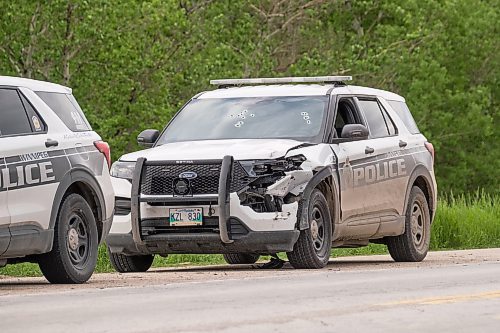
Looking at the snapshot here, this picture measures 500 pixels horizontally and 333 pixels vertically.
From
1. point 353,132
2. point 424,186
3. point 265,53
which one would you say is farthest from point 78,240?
point 265,53

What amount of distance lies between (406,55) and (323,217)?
42.5 metres

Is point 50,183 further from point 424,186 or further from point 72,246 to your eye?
point 424,186

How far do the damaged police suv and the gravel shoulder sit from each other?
0.89 ft

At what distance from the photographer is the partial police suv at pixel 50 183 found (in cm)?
1391

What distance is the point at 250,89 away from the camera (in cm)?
1839

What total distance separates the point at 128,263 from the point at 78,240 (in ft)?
7.98

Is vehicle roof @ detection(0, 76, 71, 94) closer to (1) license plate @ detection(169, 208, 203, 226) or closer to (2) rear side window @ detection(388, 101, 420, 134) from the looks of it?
(1) license plate @ detection(169, 208, 203, 226)

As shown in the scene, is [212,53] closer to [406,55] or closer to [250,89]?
[406,55]

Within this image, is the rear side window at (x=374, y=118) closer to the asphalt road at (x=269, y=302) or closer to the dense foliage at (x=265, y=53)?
the asphalt road at (x=269, y=302)

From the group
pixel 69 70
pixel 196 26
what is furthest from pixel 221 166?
pixel 196 26

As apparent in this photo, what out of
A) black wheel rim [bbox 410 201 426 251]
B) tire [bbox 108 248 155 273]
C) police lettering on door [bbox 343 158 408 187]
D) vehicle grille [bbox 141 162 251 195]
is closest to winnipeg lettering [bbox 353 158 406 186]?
police lettering on door [bbox 343 158 408 187]

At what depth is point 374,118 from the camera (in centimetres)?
1894

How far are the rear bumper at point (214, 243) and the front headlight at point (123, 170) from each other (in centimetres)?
60

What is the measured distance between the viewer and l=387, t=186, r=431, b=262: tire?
62.8ft
